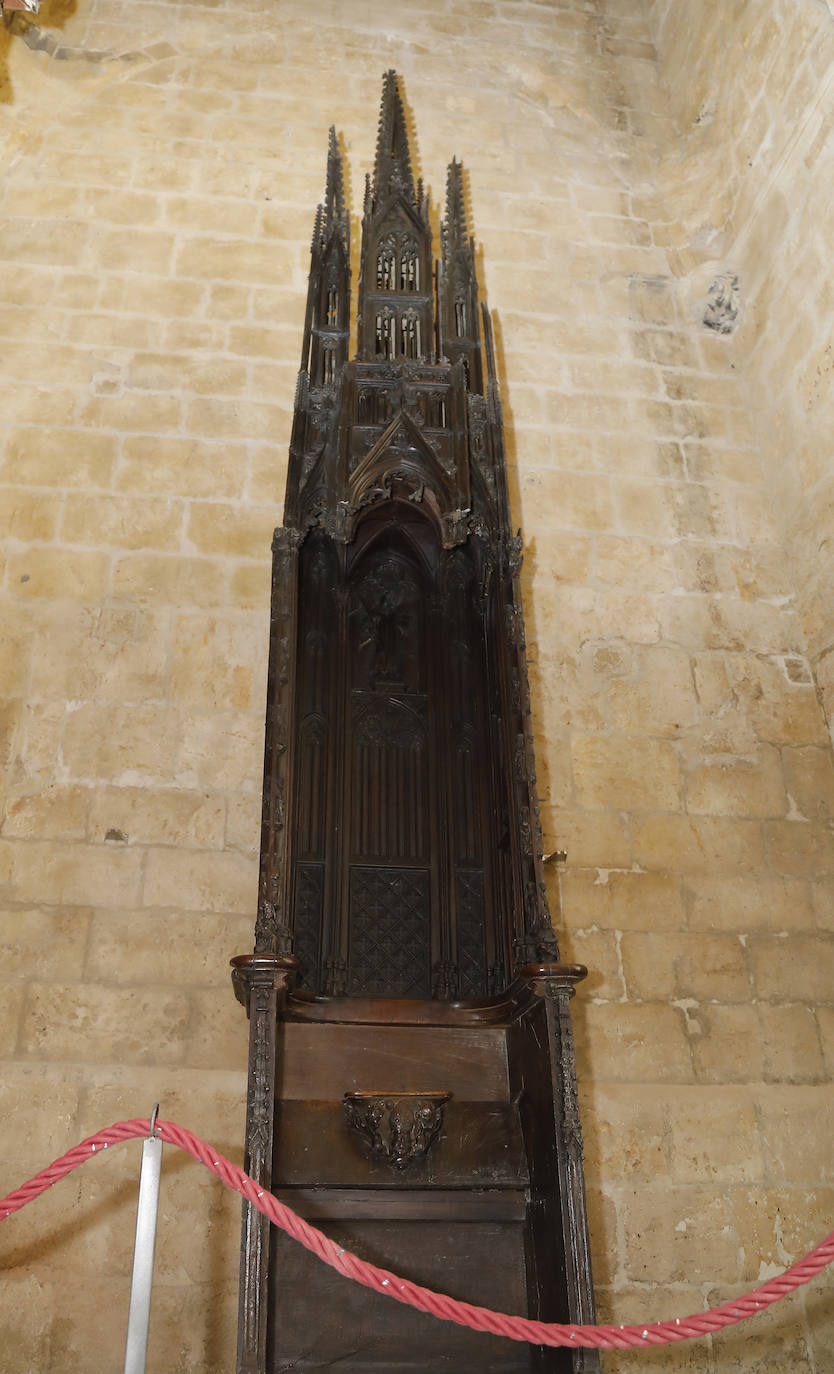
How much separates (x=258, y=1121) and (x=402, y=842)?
4.58ft

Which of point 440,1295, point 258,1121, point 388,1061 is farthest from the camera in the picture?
point 388,1061

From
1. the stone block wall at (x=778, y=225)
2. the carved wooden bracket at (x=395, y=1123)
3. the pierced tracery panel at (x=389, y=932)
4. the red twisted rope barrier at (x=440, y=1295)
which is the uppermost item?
the stone block wall at (x=778, y=225)

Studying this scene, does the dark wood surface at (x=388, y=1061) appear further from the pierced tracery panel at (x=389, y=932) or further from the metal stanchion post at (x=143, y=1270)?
the metal stanchion post at (x=143, y=1270)

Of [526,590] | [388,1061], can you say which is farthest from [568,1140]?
[526,590]

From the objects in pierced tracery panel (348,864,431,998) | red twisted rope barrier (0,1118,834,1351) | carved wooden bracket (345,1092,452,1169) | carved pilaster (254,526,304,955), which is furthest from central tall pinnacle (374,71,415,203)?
red twisted rope barrier (0,1118,834,1351)

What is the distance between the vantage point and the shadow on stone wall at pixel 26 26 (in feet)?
18.9

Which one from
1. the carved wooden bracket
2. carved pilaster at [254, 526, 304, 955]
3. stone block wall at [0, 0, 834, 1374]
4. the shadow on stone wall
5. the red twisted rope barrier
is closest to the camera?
the red twisted rope barrier

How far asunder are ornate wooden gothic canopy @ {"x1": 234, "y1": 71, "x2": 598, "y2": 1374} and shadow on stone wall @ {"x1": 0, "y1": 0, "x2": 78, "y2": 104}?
2.10 metres

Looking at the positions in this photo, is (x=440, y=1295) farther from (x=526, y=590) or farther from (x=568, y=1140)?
(x=526, y=590)

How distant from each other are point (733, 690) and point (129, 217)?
13.2ft

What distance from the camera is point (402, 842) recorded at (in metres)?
4.16

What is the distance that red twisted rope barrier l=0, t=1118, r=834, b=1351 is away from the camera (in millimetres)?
2367

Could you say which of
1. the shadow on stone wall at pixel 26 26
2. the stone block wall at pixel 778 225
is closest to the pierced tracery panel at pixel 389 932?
the stone block wall at pixel 778 225

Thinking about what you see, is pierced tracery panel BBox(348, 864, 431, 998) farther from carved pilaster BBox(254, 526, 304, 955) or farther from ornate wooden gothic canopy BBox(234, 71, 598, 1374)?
carved pilaster BBox(254, 526, 304, 955)
